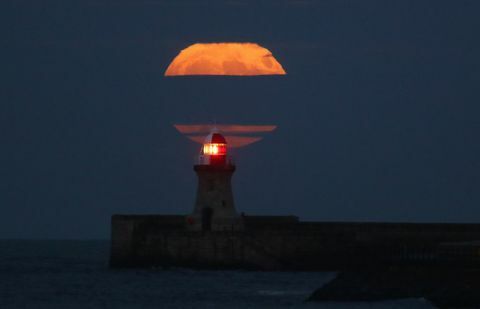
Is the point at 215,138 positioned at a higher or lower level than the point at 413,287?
higher

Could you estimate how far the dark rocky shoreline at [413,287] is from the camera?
50.4m

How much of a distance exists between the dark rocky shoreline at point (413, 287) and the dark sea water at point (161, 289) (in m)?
0.54

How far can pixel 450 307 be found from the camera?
5003 cm

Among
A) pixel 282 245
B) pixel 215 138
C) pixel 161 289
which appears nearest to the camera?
pixel 161 289

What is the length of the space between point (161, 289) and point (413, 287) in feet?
42.9

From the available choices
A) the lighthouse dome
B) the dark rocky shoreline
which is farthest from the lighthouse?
the dark rocky shoreline

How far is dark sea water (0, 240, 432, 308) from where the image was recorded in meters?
57.5

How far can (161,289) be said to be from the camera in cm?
6425

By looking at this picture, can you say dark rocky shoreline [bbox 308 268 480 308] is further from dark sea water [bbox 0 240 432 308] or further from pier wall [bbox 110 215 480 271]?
pier wall [bbox 110 215 480 271]

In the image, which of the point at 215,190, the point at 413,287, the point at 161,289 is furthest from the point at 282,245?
the point at 413,287

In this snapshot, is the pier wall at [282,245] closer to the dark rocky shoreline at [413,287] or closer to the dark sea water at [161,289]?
the dark sea water at [161,289]

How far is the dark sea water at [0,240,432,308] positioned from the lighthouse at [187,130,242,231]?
2.56 meters

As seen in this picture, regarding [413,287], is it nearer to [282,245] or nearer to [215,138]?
[282,245]

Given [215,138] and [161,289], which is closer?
[161,289]
